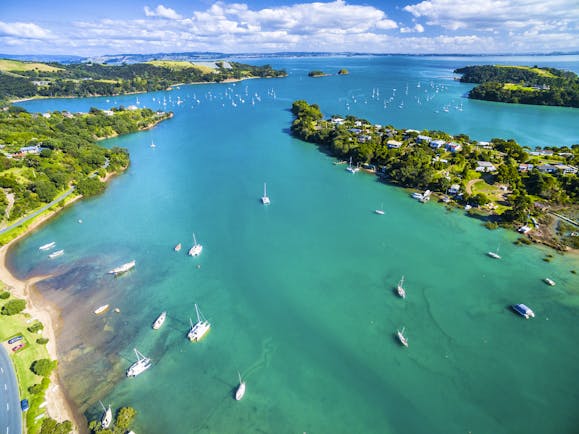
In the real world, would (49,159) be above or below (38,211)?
above

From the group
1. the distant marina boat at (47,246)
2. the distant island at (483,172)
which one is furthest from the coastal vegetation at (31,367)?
the distant island at (483,172)

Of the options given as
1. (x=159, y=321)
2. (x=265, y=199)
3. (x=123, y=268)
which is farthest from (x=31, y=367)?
(x=265, y=199)

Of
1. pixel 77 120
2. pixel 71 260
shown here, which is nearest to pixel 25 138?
pixel 77 120

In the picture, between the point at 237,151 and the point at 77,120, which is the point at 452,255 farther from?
the point at 77,120

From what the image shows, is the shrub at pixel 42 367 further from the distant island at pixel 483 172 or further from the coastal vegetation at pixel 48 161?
the distant island at pixel 483 172

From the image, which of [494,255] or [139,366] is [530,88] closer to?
[494,255]

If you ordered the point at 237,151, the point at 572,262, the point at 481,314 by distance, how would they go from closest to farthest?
1. the point at 481,314
2. the point at 572,262
3. the point at 237,151
